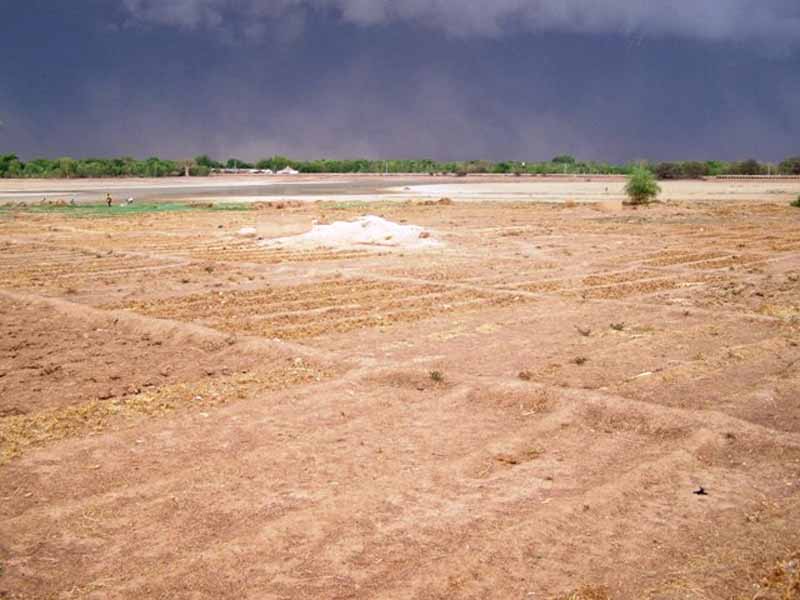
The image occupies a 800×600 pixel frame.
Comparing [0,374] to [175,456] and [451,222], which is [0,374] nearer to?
[175,456]

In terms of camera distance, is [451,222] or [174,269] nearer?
[174,269]

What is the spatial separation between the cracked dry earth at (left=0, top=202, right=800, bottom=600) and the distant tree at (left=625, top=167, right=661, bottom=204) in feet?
93.3

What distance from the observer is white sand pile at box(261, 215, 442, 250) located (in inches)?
912

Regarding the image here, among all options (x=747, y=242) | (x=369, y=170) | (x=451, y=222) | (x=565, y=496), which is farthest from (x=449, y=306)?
(x=369, y=170)

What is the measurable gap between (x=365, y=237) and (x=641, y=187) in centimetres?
2342

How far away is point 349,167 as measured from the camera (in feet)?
536

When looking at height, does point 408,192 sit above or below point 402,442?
below

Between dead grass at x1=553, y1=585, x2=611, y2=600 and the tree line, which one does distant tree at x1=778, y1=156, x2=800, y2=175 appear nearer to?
the tree line

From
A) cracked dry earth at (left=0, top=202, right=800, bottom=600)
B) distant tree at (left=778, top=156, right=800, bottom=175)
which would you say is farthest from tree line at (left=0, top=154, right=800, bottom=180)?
cracked dry earth at (left=0, top=202, right=800, bottom=600)

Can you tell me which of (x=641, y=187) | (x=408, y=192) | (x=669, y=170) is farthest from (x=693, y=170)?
(x=641, y=187)

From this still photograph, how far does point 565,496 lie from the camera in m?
5.88

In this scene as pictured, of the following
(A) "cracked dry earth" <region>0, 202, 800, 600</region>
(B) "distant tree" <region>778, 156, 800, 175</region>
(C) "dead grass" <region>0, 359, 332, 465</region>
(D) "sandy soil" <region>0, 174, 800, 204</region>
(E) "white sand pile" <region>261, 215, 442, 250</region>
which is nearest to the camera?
(A) "cracked dry earth" <region>0, 202, 800, 600</region>

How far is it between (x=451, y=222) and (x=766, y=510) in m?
27.1

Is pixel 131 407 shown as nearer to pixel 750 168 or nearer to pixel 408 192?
pixel 408 192
